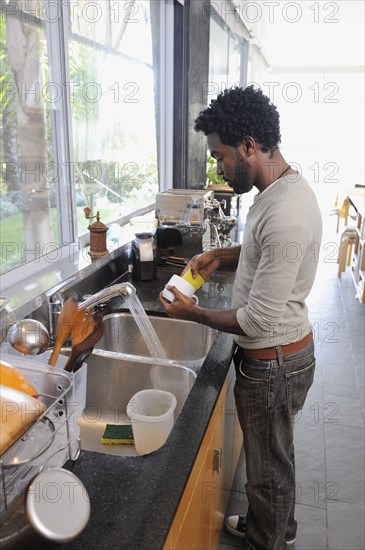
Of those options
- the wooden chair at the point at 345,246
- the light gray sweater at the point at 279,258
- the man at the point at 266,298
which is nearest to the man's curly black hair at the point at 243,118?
the man at the point at 266,298

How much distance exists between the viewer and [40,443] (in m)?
0.78

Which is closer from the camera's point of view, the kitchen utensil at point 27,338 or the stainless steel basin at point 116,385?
the kitchen utensil at point 27,338

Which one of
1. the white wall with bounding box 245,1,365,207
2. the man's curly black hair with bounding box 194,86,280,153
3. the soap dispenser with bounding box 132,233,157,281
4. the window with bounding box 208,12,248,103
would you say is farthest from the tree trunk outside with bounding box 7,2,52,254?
the white wall with bounding box 245,1,365,207

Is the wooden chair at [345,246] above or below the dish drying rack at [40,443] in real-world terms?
below

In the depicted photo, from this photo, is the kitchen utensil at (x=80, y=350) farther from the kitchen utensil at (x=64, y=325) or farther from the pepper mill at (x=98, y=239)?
the pepper mill at (x=98, y=239)

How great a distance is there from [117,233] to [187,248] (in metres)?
0.35

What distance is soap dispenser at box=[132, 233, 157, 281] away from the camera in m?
1.95

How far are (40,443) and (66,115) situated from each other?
138 cm

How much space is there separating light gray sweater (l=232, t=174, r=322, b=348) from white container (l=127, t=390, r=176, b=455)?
29 cm

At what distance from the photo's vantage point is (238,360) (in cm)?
141

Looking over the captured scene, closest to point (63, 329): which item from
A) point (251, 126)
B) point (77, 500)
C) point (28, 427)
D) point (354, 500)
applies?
point (28, 427)

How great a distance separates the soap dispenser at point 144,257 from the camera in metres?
1.95

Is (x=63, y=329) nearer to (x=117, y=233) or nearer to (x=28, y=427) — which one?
(x=28, y=427)

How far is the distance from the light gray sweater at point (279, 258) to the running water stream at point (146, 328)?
37 centimetres
